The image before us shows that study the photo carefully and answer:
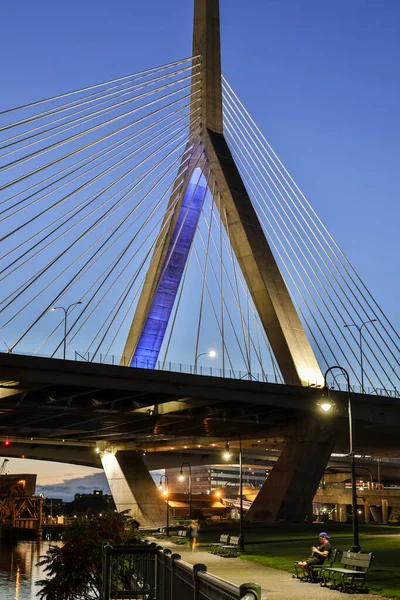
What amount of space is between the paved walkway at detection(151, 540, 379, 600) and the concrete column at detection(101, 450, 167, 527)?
41.0 meters

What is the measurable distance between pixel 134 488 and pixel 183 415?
24.1m

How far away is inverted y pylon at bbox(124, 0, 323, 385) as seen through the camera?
48.3 meters

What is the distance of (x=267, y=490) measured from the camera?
54.6 m

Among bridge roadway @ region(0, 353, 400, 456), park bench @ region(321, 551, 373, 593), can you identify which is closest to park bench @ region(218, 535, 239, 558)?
A: park bench @ region(321, 551, 373, 593)

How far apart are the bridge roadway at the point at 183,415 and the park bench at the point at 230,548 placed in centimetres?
1049

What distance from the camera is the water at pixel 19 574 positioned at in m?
30.2

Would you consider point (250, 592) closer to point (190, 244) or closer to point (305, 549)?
point (305, 549)

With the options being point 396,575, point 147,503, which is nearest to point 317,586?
point 396,575

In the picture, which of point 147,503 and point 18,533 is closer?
point 147,503

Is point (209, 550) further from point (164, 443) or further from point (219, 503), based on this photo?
point (219, 503)

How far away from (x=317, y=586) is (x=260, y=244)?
3009 cm

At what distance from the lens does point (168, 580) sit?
11.7 meters

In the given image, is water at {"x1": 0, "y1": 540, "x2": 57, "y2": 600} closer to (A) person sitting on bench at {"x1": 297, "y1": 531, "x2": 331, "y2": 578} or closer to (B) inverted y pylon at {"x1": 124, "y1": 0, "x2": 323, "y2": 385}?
(A) person sitting on bench at {"x1": 297, "y1": 531, "x2": 331, "y2": 578}

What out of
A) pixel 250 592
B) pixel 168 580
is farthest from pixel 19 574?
pixel 250 592
